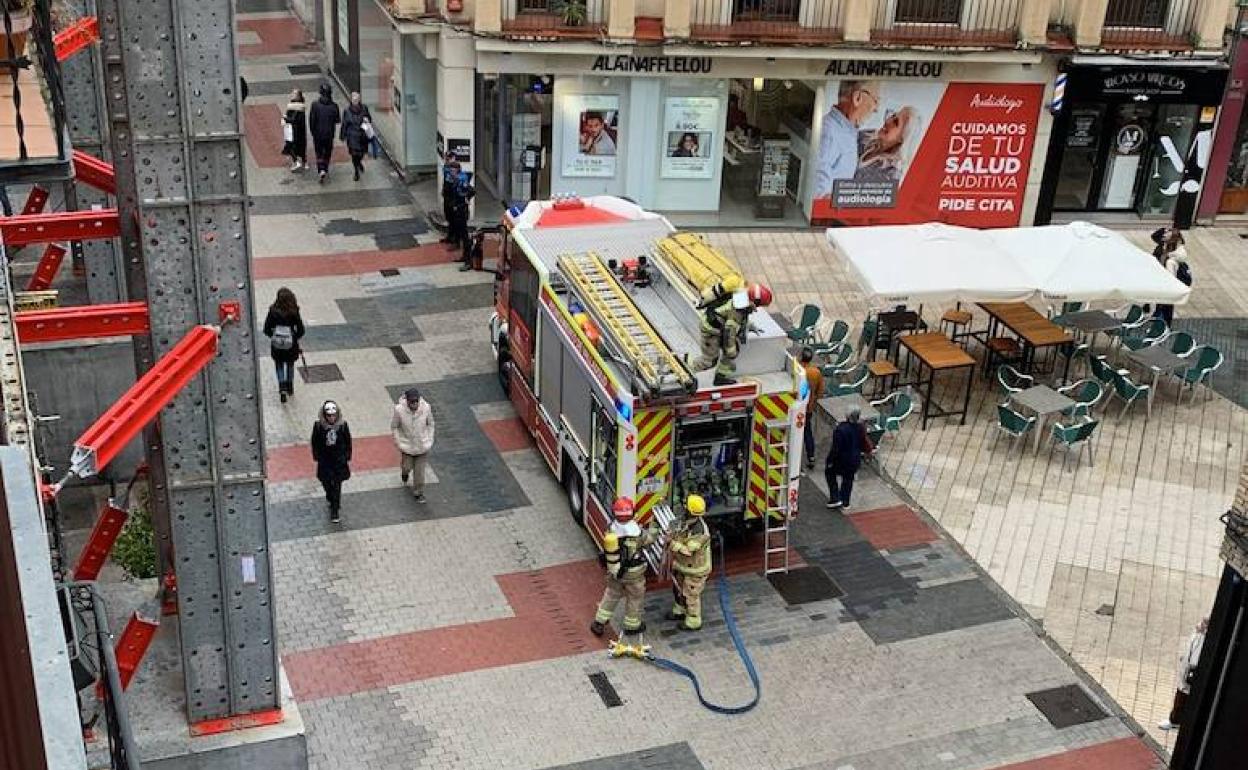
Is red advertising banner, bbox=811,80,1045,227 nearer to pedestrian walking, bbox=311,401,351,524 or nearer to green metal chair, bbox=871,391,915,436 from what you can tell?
green metal chair, bbox=871,391,915,436

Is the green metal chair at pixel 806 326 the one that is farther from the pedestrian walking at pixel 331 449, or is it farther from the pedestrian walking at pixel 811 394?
the pedestrian walking at pixel 331 449

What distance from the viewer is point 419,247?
25.2 meters

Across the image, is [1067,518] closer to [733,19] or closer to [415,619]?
[415,619]

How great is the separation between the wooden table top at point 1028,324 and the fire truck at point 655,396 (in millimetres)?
5552

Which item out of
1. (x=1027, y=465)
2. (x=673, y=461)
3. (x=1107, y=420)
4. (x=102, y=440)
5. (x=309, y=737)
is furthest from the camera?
(x=1107, y=420)

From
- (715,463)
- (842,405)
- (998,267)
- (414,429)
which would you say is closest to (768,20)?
(998,267)

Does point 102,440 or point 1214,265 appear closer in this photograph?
point 102,440

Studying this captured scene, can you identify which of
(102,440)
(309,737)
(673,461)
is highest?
(102,440)

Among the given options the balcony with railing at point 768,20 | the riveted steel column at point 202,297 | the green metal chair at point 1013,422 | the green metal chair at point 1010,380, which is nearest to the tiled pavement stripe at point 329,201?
the balcony with railing at point 768,20

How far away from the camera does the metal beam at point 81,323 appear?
34.1ft

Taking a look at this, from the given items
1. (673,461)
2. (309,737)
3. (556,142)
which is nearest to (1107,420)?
(673,461)

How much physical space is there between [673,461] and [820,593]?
7.51 feet

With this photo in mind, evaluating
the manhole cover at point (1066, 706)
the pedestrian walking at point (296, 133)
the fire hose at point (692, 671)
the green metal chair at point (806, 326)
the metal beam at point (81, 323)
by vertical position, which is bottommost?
the manhole cover at point (1066, 706)

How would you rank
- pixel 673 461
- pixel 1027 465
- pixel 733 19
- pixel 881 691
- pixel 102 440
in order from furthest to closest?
pixel 733 19 → pixel 1027 465 → pixel 673 461 → pixel 881 691 → pixel 102 440
